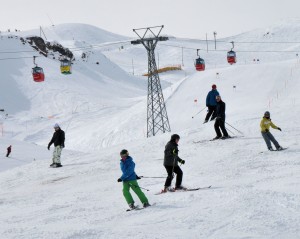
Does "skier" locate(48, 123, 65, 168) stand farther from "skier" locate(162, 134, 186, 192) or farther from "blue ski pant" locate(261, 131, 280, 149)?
"skier" locate(162, 134, 186, 192)

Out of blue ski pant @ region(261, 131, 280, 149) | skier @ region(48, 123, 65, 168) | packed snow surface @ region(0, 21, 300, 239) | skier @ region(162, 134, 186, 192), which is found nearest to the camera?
packed snow surface @ region(0, 21, 300, 239)

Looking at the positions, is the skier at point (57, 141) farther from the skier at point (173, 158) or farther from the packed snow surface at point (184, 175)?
the skier at point (173, 158)

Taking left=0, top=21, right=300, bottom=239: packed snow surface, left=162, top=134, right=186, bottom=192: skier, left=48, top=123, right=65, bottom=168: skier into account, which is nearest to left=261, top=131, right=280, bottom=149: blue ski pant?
left=0, top=21, right=300, bottom=239: packed snow surface

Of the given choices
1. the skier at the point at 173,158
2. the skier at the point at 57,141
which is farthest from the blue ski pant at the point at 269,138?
the skier at the point at 57,141

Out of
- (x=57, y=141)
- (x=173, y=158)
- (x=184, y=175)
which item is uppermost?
(x=173, y=158)

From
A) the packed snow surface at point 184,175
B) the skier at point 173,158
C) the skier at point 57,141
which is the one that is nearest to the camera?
the packed snow surface at point 184,175

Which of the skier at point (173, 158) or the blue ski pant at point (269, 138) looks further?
the blue ski pant at point (269, 138)

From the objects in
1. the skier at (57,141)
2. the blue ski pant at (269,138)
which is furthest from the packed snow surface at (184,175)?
the skier at (57,141)

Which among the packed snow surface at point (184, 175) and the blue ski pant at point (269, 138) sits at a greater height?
the blue ski pant at point (269, 138)

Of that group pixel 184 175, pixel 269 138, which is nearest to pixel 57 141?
pixel 184 175

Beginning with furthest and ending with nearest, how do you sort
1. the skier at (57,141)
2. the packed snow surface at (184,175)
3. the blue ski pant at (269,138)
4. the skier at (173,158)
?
the skier at (57,141)
the blue ski pant at (269,138)
the skier at (173,158)
the packed snow surface at (184,175)

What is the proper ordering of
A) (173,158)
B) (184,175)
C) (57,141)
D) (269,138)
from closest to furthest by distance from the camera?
(173,158)
(184,175)
(269,138)
(57,141)

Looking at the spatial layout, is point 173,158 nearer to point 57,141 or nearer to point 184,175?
point 184,175

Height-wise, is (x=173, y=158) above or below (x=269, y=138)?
above
